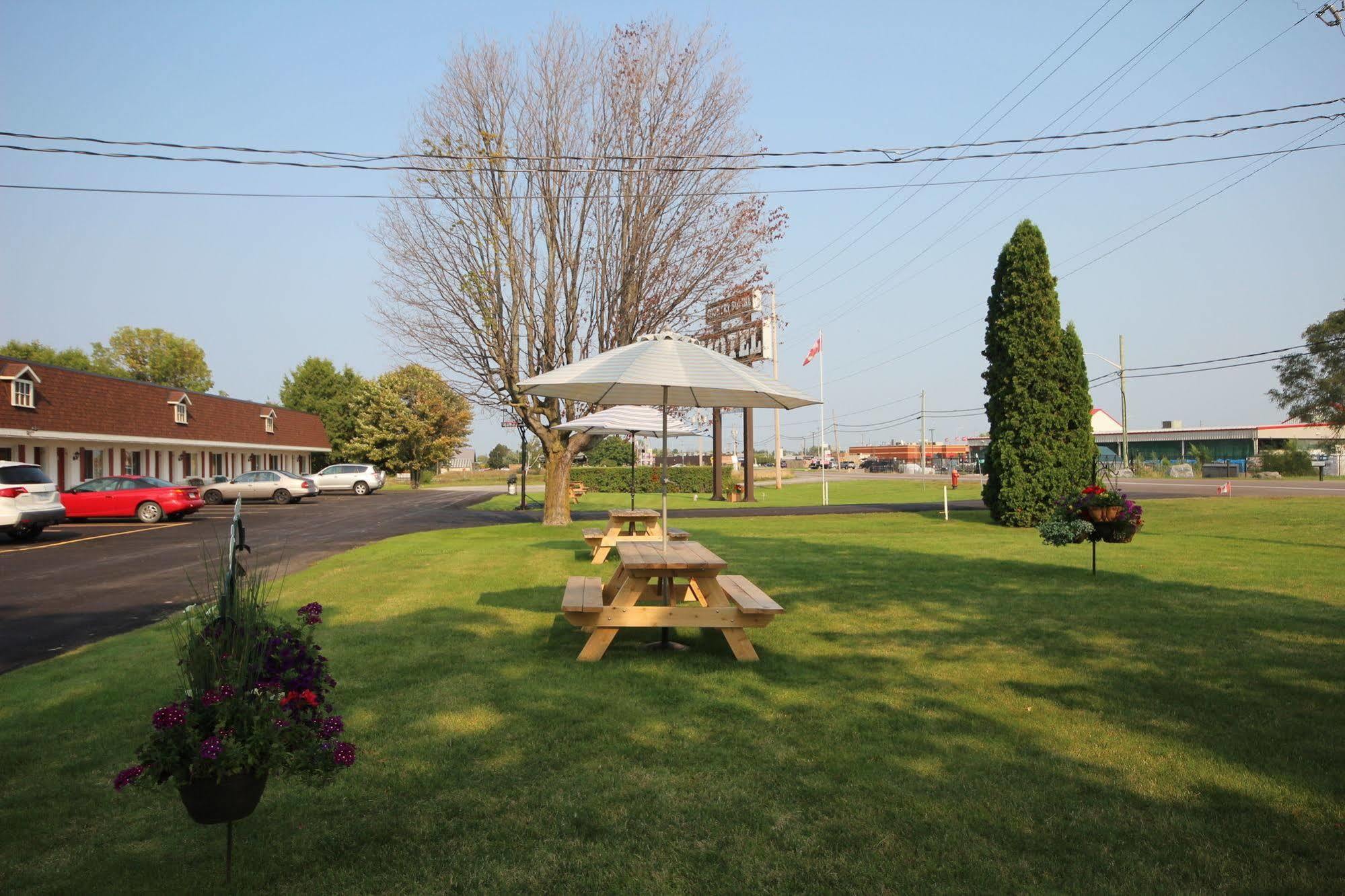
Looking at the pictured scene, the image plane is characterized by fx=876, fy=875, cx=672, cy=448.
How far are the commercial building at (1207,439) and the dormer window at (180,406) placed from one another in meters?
63.2

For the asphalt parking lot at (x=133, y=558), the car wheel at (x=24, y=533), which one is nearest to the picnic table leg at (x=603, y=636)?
the asphalt parking lot at (x=133, y=558)

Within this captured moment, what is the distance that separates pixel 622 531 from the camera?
46.6ft

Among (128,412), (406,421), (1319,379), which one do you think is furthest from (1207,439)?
(128,412)

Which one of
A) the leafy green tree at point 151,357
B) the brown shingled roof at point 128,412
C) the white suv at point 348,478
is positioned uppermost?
the leafy green tree at point 151,357

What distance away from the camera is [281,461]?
2178 inches

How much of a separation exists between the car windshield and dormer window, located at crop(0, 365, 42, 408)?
29.2 feet

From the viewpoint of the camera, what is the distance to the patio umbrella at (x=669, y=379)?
23.5 ft

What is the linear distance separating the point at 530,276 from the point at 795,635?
45.8 feet

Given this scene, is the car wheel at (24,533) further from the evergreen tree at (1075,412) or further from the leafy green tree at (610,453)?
the leafy green tree at (610,453)

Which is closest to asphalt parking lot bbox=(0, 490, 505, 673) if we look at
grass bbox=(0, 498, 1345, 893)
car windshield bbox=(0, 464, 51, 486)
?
grass bbox=(0, 498, 1345, 893)

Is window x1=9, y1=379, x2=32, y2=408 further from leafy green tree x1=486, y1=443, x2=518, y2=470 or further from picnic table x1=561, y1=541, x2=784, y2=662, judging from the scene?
leafy green tree x1=486, y1=443, x2=518, y2=470

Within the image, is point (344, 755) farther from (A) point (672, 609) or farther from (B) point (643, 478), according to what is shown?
(B) point (643, 478)

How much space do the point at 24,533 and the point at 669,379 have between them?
20528mm

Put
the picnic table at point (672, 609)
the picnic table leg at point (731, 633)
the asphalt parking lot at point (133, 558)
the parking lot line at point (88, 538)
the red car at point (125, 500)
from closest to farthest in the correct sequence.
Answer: the picnic table at point (672, 609) → the picnic table leg at point (731, 633) → the asphalt parking lot at point (133, 558) → the parking lot line at point (88, 538) → the red car at point (125, 500)
